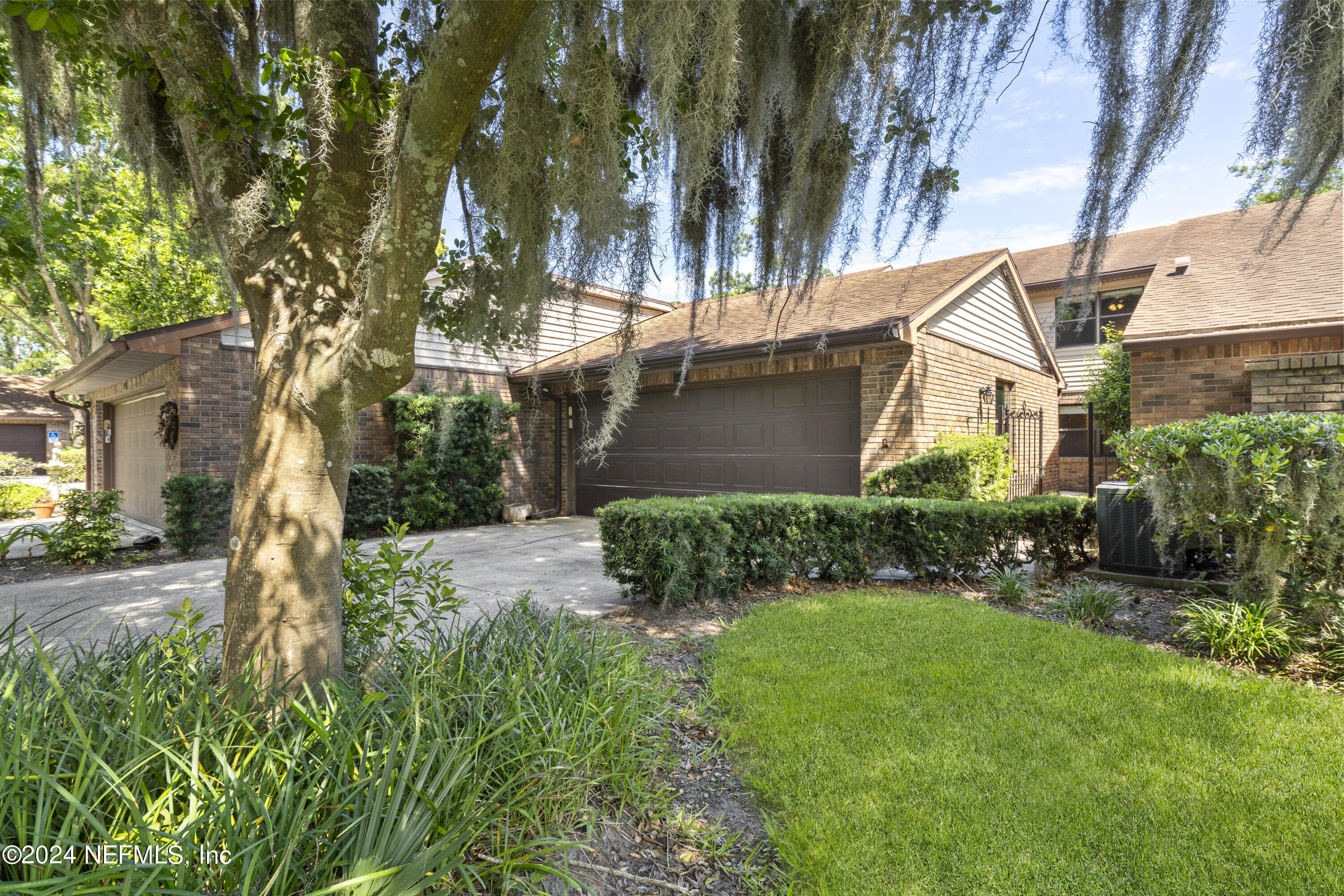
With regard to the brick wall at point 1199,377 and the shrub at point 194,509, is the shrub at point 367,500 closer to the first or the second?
the shrub at point 194,509

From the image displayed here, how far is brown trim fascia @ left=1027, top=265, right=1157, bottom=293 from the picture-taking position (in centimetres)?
1167

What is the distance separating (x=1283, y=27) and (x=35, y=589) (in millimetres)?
8940

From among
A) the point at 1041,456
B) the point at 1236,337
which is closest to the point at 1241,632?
the point at 1236,337

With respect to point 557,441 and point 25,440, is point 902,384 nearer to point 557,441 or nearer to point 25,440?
point 557,441

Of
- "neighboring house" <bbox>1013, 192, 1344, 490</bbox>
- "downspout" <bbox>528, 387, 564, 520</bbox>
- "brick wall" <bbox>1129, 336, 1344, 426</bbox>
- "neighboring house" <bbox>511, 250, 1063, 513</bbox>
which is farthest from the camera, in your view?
"downspout" <bbox>528, 387, 564, 520</bbox>

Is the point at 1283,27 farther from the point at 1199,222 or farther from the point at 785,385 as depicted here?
the point at 1199,222

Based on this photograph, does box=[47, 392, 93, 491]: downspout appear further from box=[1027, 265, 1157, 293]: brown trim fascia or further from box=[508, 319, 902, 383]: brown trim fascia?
box=[1027, 265, 1157, 293]: brown trim fascia

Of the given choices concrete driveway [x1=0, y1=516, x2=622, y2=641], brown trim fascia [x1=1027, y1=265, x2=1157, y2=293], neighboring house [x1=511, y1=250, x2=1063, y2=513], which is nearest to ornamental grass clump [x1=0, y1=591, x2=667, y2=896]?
concrete driveway [x1=0, y1=516, x2=622, y2=641]

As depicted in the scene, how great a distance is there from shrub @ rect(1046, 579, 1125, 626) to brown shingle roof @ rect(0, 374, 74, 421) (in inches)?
1181

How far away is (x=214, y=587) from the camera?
5.39m

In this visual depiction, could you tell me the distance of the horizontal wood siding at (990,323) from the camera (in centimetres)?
814

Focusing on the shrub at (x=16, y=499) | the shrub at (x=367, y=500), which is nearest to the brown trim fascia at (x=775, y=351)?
the shrub at (x=367, y=500)

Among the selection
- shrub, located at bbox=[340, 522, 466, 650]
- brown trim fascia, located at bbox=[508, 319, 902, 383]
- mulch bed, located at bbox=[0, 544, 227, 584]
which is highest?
brown trim fascia, located at bbox=[508, 319, 902, 383]
